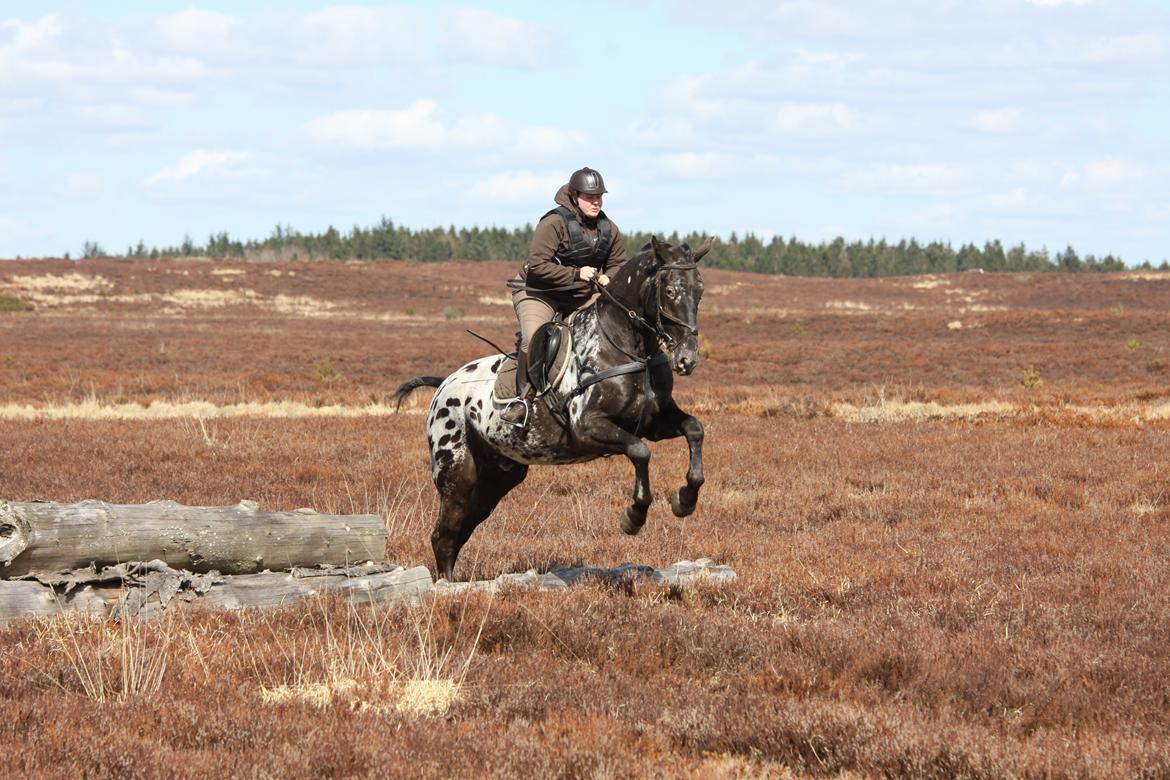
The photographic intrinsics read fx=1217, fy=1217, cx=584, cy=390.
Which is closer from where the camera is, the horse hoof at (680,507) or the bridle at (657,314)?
the bridle at (657,314)

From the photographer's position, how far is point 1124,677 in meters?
7.40

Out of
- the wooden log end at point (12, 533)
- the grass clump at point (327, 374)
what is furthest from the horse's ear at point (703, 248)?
the grass clump at point (327, 374)

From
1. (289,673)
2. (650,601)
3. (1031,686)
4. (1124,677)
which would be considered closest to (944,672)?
(1031,686)

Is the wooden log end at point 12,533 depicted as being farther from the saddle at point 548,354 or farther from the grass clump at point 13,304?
the grass clump at point 13,304

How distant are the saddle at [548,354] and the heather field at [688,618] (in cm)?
173

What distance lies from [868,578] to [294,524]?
15.9 feet

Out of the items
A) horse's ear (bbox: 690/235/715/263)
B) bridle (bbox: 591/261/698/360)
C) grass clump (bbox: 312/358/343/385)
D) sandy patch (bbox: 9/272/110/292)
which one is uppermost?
horse's ear (bbox: 690/235/715/263)

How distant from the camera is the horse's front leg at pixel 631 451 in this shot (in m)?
9.22

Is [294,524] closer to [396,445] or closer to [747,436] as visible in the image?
[396,445]

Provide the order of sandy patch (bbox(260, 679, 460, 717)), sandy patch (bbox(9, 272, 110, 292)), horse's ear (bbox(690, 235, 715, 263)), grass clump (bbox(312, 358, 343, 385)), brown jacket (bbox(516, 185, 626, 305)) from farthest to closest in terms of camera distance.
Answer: sandy patch (bbox(9, 272, 110, 292)) → grass clump (bbox(312, 358, 343, 385)) → brown jacket (bbox(516, 185, 626, 305)) → horse's ear (bbox(690, 235, 715, 263)) → sandy patch (bbox(260, 679, 460, 717))

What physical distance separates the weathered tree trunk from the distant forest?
164 metres

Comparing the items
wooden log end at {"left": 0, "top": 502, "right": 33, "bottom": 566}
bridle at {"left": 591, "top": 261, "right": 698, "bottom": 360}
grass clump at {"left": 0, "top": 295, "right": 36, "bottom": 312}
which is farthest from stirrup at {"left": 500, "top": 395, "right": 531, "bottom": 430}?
grass clump at {"left": 0, "top": 295, "right": 36, "bottom": 312}

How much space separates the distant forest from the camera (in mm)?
177000

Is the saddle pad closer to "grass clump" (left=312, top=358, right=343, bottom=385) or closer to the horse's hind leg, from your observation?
the horse's hind leg
